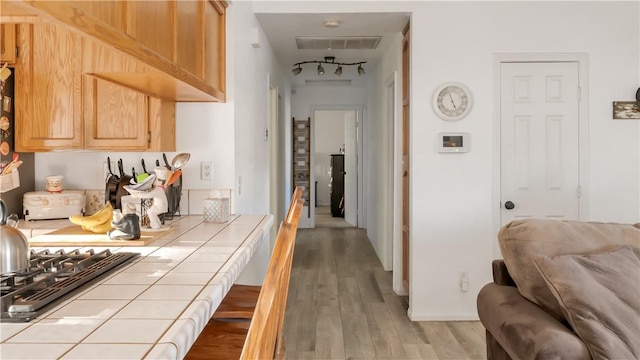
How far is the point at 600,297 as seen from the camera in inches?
66.1

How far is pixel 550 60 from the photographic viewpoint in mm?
3584

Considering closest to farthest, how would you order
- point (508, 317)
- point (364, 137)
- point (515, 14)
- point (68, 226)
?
point (508, 317)
point (68, 226)
point (515, 14)
point (364, 137)

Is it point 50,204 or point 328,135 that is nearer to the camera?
point 50,204

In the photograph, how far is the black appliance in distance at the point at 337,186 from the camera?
9617mm

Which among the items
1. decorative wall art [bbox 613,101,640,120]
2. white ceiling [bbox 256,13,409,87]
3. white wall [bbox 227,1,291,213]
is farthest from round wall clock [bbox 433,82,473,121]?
white wall [bbox 227,1,291,213]

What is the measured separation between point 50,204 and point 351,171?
655 centimetres

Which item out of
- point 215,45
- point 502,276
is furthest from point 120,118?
point 502,276

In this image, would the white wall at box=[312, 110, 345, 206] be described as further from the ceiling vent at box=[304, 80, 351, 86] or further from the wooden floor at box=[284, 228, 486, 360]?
the wooden floor at box=[284, 228, 486, 360]

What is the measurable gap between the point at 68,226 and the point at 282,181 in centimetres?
431

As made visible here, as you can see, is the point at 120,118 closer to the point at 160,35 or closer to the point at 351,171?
the point at 160,35

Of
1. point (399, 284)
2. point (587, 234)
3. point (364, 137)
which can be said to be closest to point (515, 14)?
point (587, 234)

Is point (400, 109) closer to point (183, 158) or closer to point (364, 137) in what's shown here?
point (183, 158)

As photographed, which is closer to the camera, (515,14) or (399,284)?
(515,14)

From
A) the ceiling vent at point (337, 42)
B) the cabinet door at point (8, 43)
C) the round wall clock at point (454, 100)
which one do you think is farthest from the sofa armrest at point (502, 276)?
the ceiling vent at point (337, 42)
